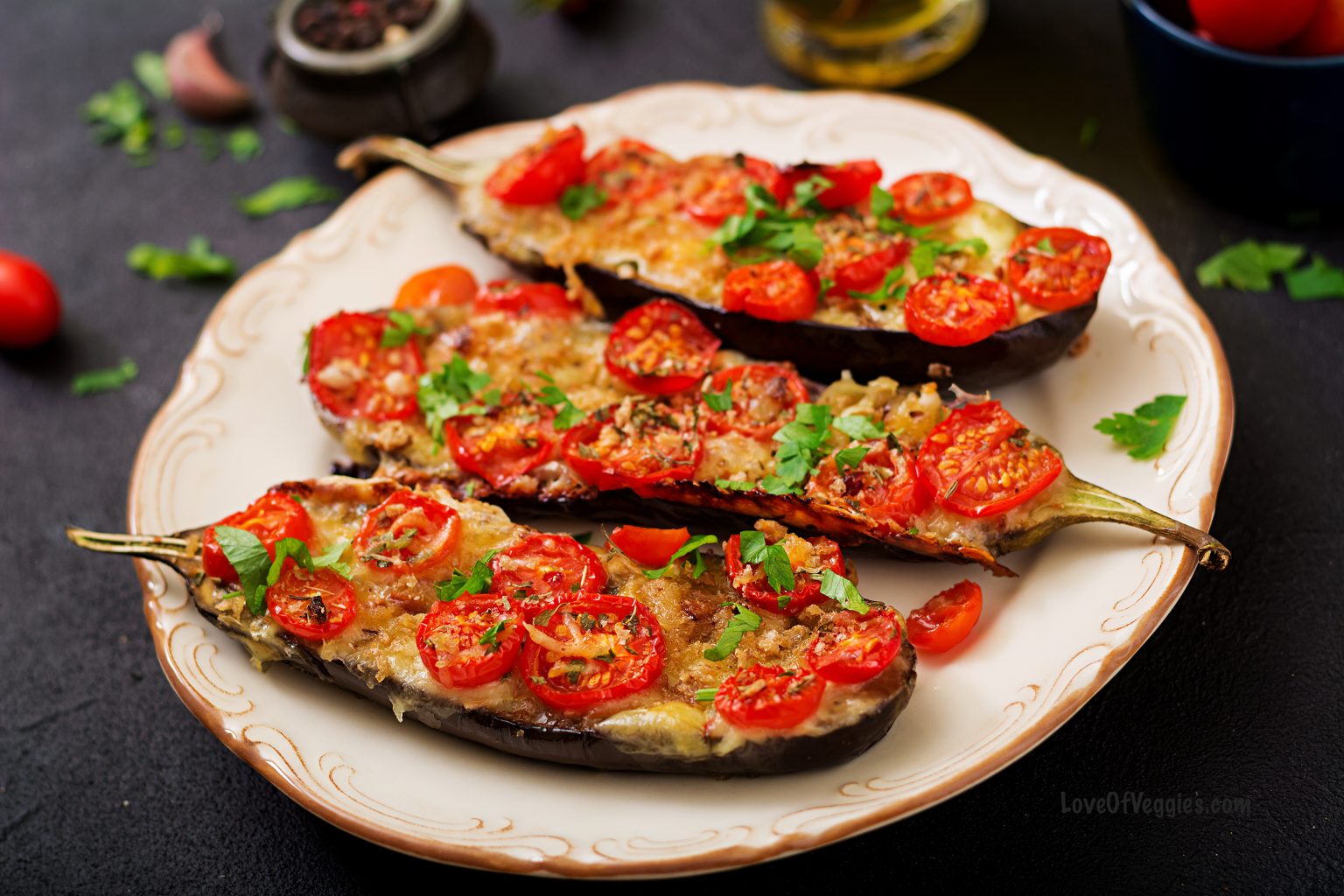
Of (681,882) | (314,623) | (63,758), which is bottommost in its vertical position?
(63,758)

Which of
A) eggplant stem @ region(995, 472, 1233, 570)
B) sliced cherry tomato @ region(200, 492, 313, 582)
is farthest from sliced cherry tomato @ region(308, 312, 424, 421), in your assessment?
eggplant stem @ region(995, 472, 1233, 570)

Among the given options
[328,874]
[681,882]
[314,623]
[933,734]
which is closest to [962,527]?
[933,734]

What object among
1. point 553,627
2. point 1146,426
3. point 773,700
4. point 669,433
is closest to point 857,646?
point 773,700

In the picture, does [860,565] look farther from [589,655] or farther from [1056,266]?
[1056,266]

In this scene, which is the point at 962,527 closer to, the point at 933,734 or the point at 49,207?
the point at 933,734

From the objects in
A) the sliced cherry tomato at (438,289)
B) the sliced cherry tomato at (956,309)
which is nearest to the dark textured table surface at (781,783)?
the sliced cherry tomato at (956,309)
